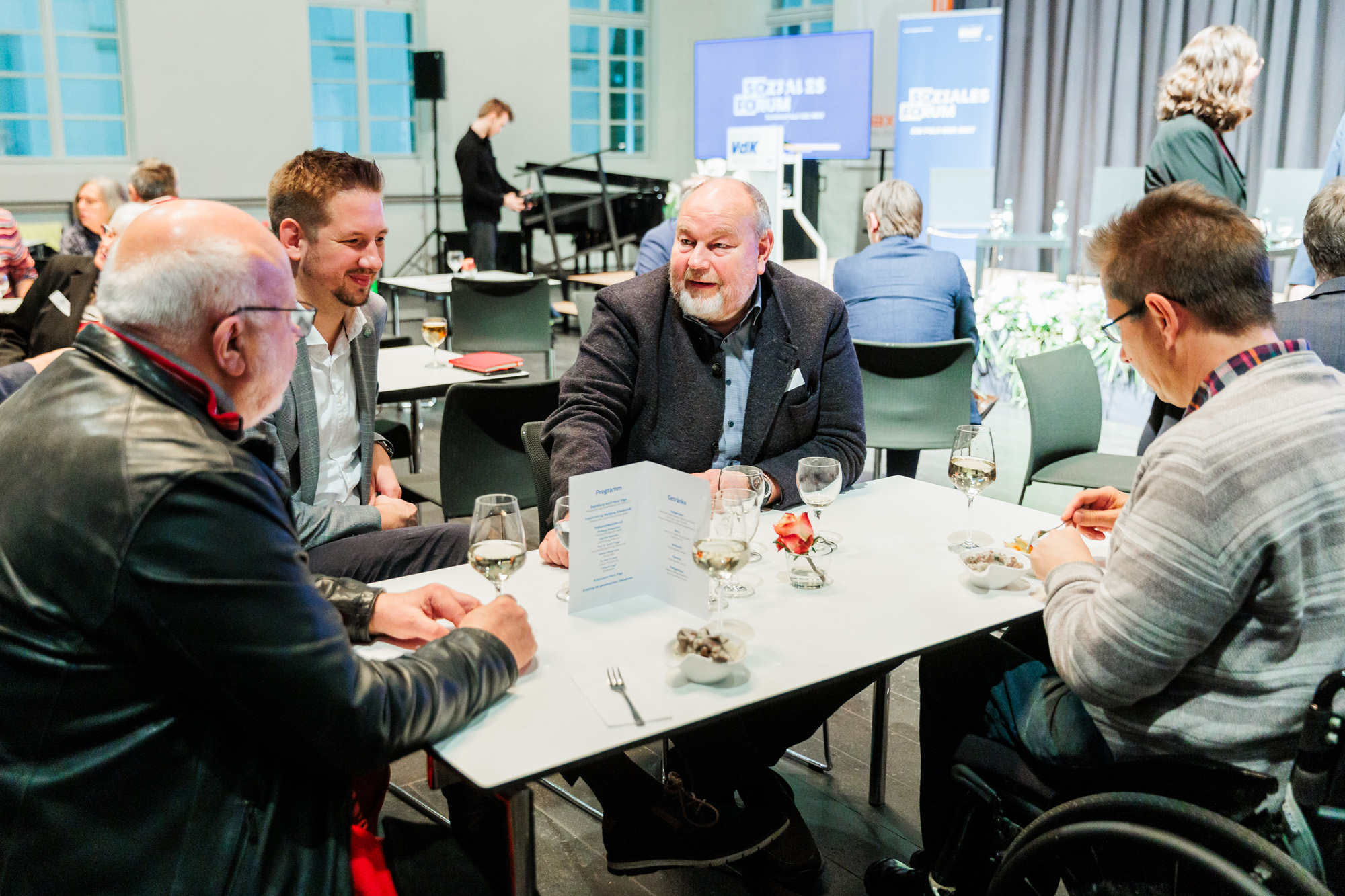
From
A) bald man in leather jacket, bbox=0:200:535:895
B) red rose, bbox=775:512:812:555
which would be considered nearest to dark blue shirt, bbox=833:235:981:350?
red rose, bbox=775:512:812:555

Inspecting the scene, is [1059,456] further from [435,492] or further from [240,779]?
[240,779]

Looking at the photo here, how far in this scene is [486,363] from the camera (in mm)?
3924

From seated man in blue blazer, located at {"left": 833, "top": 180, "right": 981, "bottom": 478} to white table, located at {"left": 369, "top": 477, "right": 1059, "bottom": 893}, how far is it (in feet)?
6.46

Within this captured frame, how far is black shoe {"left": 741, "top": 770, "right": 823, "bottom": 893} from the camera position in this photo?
2145 mm

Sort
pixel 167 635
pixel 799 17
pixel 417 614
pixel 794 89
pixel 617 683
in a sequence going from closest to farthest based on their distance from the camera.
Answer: pixel 167 635, pixel 617 683, pixel 417 614, pixel 794 89, pixel 799 17

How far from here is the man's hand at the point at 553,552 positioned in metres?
1.85

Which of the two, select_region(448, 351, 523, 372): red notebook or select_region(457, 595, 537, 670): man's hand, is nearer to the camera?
select_region(457, 595, 537, 670): man's hand

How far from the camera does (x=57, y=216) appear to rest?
920cm

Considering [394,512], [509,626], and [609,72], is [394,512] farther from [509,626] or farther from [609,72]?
[609,72]

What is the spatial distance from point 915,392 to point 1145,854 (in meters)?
2.71

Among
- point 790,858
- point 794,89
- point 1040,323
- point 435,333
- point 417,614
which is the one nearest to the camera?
point 417,614

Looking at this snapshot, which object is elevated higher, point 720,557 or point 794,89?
point 794,89

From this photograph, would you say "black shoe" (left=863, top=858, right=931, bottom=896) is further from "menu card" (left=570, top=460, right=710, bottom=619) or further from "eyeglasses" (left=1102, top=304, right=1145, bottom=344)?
"eyeglasses" (left=1102, top=304, right=1145, bottom=344)

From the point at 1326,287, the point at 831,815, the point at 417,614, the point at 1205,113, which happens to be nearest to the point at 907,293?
the point at 1205,113
